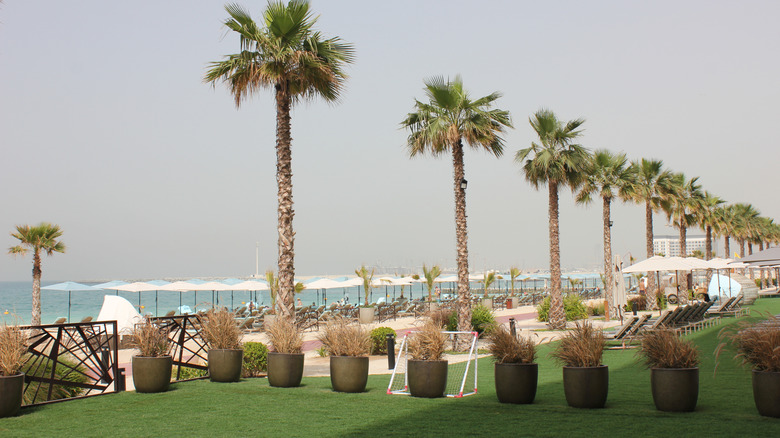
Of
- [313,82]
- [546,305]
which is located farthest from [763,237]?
[313,82]

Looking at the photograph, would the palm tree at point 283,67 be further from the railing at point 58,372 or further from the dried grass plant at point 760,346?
the dried grass plant at point 760,346

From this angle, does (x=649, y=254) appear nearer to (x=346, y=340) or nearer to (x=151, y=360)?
(x=346, y=340)

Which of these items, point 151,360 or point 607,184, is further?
point 607,184

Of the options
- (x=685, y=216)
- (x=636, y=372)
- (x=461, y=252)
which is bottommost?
(x=636, y=372)

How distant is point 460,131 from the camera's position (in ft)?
51.4

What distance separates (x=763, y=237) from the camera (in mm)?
65500

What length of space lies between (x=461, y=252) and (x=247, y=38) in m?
7.07

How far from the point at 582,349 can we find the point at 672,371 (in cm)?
94

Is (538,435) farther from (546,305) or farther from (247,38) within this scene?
(546,305)

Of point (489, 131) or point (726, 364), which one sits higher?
point (489, 131)

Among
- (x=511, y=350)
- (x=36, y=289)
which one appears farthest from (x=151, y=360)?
(x=36, y=289)

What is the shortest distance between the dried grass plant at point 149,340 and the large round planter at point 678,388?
6744mm

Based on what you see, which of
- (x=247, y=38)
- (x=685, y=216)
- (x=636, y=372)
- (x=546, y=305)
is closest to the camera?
(x=636, y=372)

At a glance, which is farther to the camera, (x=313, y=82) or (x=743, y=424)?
(x=313, y=82)
